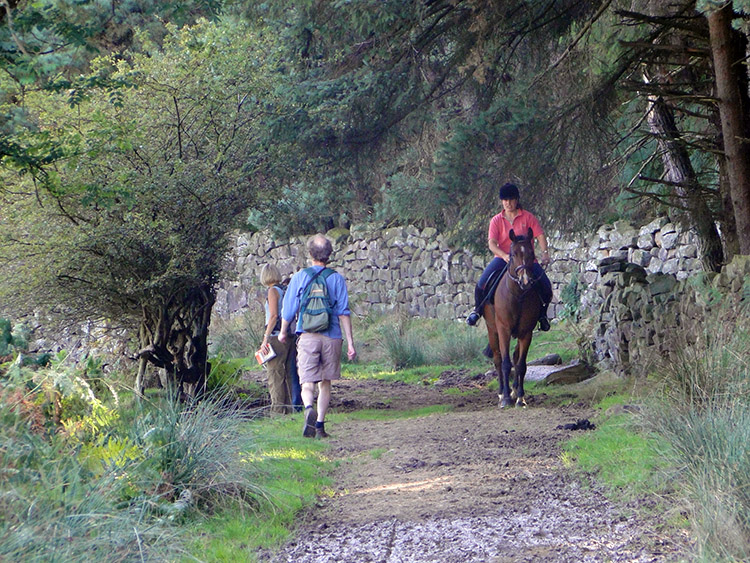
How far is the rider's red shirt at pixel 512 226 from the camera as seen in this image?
1095cm

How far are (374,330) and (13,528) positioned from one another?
18434 millimetres

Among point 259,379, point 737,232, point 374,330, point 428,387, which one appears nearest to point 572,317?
point 374,330

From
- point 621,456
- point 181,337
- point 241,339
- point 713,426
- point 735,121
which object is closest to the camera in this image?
point 713,426

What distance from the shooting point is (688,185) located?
37.2ft

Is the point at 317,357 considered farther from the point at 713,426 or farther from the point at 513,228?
the point at 713,426

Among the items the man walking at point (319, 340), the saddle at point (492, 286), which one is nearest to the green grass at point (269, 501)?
the man walking at point (319, 340)

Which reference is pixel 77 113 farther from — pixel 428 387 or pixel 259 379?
pixel 428 387

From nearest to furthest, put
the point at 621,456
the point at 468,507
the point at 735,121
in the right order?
1. the point at 468,507
2. the point at 621,456
3. the point at 735,121

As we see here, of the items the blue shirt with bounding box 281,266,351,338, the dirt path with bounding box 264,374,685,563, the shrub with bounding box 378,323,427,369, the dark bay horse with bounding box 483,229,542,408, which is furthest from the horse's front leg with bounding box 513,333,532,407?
the shrub with bounding box 378,323,427,369

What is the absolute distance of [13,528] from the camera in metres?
3.87

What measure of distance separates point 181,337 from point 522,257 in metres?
4.61

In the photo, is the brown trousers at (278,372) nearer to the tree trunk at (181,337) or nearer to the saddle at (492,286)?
the tree trunk at (181,337)

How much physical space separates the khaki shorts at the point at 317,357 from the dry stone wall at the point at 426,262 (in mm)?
9285

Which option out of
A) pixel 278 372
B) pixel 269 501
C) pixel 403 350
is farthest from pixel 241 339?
pixel 269 501
